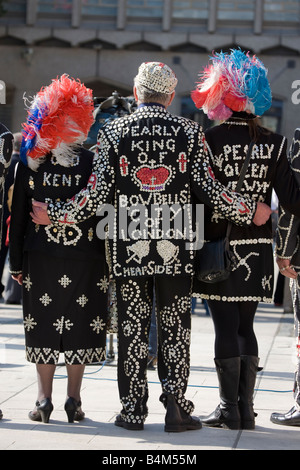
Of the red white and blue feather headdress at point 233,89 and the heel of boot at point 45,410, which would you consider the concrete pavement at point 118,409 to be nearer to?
the heel of boot at point 45,410

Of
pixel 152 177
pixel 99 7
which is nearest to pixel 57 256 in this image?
pixel 152 177

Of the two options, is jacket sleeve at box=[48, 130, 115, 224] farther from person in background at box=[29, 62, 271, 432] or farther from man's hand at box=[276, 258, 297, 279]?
man's hand at box=[276, 258, 297, 279]

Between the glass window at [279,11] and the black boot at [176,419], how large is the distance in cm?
1679

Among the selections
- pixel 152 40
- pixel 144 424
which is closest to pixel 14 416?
pixel 144 424

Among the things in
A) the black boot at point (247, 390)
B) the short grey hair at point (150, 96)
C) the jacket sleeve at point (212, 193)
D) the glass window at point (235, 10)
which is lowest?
the black boot at point (247, 390)

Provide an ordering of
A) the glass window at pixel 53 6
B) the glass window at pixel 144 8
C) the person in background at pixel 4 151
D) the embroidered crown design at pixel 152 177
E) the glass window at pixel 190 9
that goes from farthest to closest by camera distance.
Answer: the glass window at pixel 53 6 < the glass window at pixel 144 8 < the glass window at pixel 190 9 < the person in background at pixel 4 151 < the embroidered crown design at pixel 152 177

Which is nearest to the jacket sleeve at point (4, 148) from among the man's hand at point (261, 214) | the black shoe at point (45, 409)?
the black shoe at point (45, 409)

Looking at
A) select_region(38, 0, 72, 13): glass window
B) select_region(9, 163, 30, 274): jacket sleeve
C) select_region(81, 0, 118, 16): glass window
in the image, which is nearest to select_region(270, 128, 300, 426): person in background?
select_region(9, 163, 30, 274): jacket sleeve

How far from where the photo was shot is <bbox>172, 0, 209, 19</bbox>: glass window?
20.7 meters

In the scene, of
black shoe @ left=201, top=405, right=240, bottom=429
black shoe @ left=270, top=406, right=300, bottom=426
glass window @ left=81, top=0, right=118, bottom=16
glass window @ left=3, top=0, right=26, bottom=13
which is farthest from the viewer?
glass window @ left=3, top=0, right=26, bottom=13

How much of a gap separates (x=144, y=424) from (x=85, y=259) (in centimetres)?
96

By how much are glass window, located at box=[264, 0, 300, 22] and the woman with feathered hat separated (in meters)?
16.2

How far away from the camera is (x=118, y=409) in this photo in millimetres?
5453

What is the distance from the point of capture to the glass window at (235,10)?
20.5m
